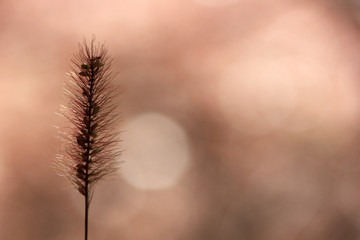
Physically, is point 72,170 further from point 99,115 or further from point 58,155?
point 99,115

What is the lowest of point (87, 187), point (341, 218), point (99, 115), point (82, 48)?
point (341, 218)

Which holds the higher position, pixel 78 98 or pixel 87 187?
pixel 78 98

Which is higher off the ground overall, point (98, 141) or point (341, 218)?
point (98, 141)

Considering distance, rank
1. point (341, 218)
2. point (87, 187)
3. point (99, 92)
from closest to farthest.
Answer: point (87, 187) → point (99, 92) → point (341, 218)

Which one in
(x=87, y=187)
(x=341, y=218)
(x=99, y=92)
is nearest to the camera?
(x=87, y=187)

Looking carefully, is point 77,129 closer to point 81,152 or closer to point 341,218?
point 81,152

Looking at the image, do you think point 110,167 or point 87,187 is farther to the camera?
point 110,167

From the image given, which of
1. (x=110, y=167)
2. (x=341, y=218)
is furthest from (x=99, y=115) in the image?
(x=341, y=218)

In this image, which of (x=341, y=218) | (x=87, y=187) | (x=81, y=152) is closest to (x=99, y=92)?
(x=81, y=152)

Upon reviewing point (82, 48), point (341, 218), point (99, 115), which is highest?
point (82, 48)
